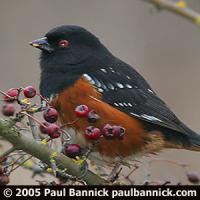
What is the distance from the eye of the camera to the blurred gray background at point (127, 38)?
270 inches

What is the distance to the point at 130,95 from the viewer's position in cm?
402

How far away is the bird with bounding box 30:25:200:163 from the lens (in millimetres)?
3805

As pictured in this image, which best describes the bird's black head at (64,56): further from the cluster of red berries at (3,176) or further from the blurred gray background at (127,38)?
the blurred gray background at (127,38)

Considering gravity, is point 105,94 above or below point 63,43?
below

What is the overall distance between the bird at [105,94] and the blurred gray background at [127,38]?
256cm

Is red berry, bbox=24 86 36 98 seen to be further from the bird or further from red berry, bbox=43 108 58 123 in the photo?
the bird

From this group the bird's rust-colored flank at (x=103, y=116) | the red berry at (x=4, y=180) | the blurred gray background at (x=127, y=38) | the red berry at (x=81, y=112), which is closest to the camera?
the red berry at (x=4, y=180)

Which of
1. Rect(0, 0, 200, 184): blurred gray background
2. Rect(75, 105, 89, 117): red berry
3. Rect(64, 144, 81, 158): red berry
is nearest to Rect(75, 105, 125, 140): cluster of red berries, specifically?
Rect(75, 105, 89, 117): red berry

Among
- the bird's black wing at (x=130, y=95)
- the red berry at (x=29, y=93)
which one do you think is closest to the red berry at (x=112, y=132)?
the red berry at (x=29, y=93)

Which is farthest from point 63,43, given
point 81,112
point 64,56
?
point 81,112

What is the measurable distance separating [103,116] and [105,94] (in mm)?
190

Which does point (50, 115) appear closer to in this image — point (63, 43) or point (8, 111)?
point (8, 111)

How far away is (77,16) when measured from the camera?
733 cm

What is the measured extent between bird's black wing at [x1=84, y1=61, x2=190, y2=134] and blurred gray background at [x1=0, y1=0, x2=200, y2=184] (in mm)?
2579
